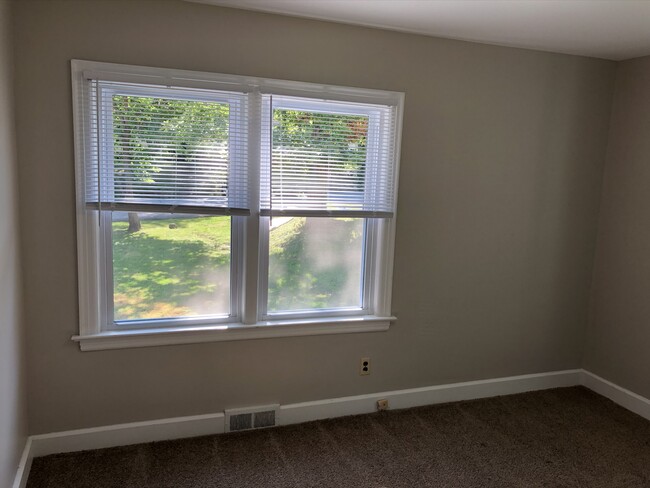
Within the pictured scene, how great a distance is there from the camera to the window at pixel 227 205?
228cm

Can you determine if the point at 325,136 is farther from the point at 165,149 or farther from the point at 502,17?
the point at 502,17

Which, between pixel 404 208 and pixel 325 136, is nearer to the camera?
pixel 325 136

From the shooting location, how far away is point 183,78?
2299mm

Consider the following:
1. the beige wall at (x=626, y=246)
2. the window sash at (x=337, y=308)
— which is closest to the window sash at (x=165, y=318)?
the window sash at (x=337, y=308)

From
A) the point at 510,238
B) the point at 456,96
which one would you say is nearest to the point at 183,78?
the point at 456,96

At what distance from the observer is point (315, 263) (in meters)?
2.75

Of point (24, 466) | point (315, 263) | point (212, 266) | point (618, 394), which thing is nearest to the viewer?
point (24, 466)

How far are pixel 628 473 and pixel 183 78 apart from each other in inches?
119

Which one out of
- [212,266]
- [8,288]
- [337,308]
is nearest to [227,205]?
[212,266]

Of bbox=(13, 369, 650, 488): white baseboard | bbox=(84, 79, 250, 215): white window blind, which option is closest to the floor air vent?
bbox=(13, 369, 650, 488): white baseboard

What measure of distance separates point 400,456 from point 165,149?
1993 mm

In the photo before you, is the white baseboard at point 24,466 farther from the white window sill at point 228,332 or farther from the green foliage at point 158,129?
the green foliage at point 158,129

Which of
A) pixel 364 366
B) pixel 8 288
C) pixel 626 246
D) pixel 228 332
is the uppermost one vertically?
pixel 626 246

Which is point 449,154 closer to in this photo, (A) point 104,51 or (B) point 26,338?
(A) point 104,51
